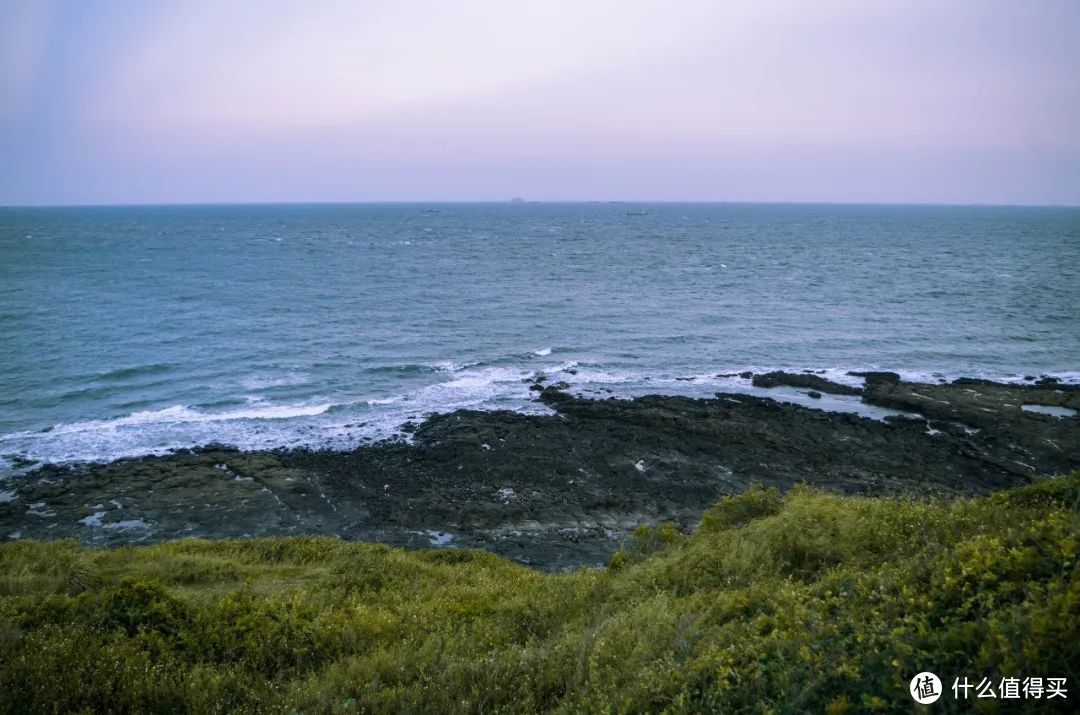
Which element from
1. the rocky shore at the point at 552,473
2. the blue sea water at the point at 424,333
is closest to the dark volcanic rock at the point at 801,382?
the blue sea water at the point at 424,333

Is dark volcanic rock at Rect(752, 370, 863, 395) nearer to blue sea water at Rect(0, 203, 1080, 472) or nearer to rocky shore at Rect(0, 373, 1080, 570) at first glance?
blue sea water at Rect(0, 203, 1080, 472)

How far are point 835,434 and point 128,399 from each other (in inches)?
1437

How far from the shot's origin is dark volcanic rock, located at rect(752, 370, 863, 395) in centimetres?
3562

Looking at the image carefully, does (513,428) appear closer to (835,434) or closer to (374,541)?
(374,541)

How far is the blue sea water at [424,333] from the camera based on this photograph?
33.3 m

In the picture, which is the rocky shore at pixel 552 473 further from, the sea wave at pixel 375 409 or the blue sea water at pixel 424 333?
the blue sea water at pixel 424 333

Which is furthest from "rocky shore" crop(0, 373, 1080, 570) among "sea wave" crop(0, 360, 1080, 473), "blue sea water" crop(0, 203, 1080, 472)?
"blue sea water" crop(0, 203, 1080, 472)

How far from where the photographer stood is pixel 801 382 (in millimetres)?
36781

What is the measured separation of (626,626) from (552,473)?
16039 mm

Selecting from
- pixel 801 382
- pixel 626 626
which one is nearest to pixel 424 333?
pixel 801 382

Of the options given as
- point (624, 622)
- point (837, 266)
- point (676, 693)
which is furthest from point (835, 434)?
point (837, 266)

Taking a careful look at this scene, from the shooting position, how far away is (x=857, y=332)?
166 feet

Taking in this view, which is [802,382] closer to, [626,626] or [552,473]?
[552,473]

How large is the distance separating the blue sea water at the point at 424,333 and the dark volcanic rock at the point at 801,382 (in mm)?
1439
